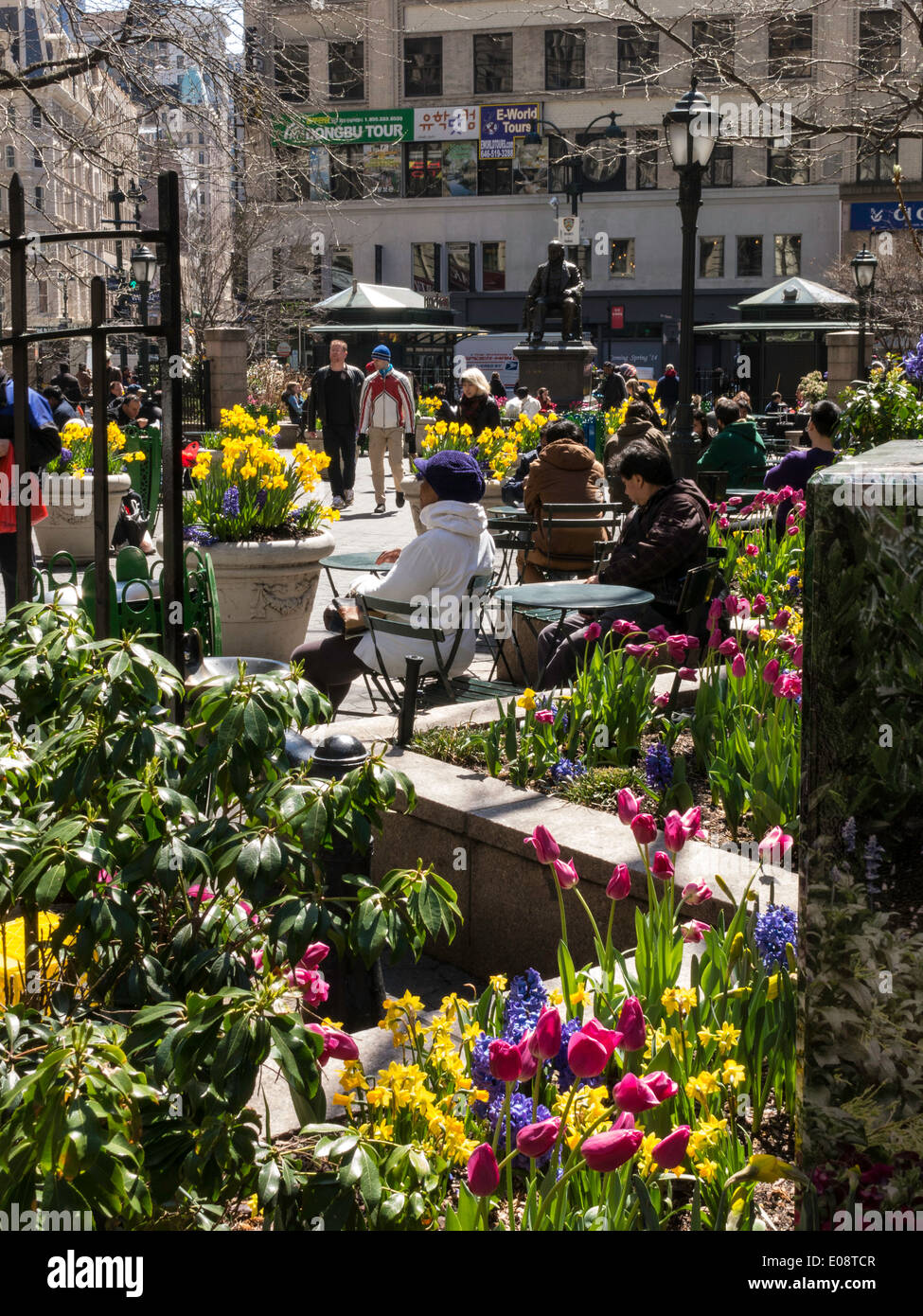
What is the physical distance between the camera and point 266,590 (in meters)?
8.72

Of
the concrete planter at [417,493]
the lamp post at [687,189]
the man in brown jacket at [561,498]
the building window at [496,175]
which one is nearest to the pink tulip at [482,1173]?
the man in brown jacket at [561,498]

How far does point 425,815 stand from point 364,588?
242cm

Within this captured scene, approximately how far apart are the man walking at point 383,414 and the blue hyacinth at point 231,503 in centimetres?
894

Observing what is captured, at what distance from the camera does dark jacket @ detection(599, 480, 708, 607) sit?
677 centimetres

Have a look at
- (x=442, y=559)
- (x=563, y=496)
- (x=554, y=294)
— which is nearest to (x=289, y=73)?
(x=563, y=496)

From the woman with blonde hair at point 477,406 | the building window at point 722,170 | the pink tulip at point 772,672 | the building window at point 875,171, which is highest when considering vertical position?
the building window at point 722,170

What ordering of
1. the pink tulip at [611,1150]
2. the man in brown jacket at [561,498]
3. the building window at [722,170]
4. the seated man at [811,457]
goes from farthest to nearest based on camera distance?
1. the building window at [722,170]
2. the seated man at [811,457]
3. the man in brown jacket at [561,498]
4. the pink tulip at [611,1150]

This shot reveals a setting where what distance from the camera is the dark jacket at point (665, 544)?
6766 millimetres

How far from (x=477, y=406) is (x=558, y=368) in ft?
24.7

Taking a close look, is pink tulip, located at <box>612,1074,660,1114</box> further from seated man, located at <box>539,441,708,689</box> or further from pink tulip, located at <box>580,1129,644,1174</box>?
seated man, located at <box>539,441,708,689</box>

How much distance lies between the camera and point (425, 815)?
5.06m

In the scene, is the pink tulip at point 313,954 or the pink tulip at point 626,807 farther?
the pink tulip at point 626,807

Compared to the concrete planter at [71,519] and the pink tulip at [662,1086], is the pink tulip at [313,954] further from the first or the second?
the concrete planter at [71,519]
